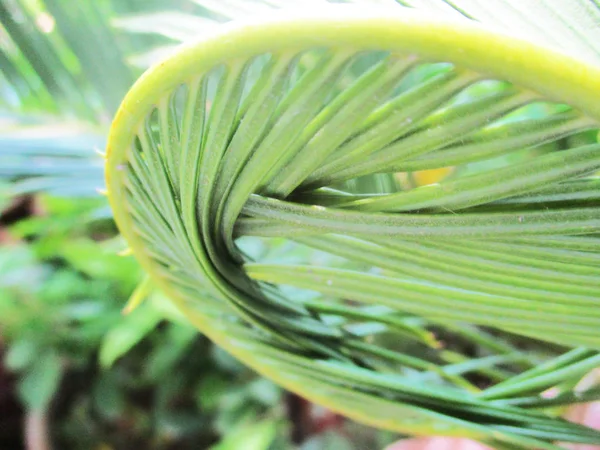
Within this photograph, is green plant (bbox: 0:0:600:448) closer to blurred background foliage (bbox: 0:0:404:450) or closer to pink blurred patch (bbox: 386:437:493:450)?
pink blurred patch (bbox: 386:437:493:450)

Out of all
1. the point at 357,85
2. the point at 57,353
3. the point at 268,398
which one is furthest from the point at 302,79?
the point at 57,353

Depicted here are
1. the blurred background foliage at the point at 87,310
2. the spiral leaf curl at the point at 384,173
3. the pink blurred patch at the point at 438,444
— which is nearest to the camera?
the spiral leaf curl at the point at 384,173

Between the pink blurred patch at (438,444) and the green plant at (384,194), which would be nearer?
the green plant at (384,194)

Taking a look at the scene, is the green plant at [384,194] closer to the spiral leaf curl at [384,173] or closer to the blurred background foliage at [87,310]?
the spiral leaf curl at [384,173]

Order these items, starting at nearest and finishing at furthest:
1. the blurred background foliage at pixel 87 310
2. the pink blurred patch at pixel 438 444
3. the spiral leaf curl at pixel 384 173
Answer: the spiral leaf curl at pixel 384 173
the pink blurred patch at pixel 438 444
the blurred background foliage at pixel 87 310

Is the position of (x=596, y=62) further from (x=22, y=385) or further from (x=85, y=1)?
(x=22, y=385)

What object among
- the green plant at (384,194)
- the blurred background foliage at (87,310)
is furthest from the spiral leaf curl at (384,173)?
the blurred background foliage at (87,310)
